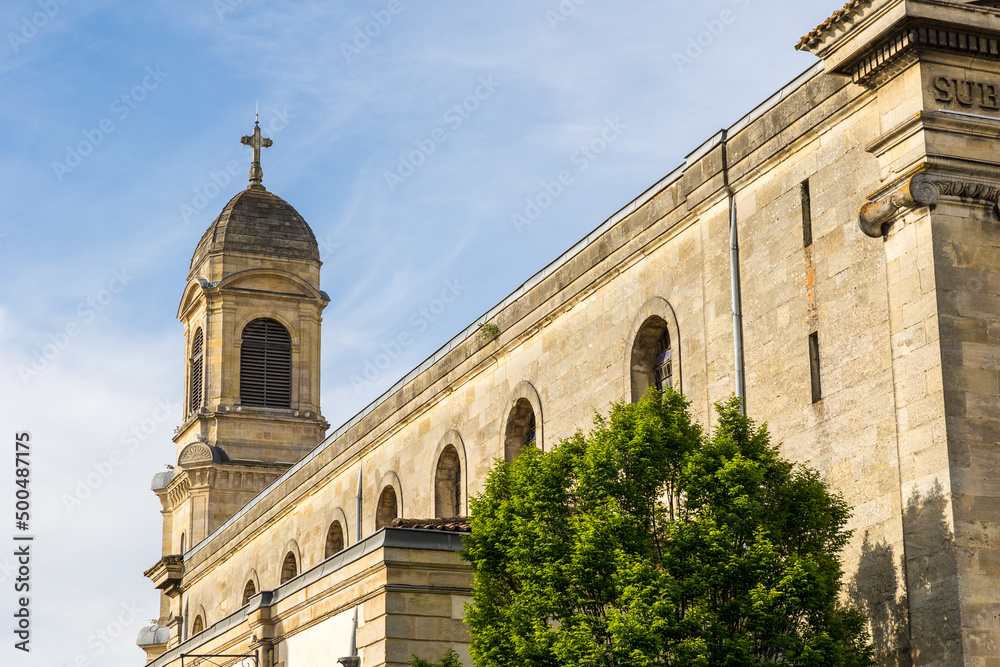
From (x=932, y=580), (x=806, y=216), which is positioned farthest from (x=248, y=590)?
(x=932, y=580)

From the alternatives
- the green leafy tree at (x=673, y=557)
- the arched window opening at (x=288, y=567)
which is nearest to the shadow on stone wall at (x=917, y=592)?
the green leafy tree at (x=673, y=557)

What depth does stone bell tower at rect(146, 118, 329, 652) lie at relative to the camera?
55250 mm

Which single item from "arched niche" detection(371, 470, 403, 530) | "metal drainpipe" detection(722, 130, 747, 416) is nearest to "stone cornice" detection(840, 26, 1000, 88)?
"metal drainpipe" detection(722, 130, 747, 416)

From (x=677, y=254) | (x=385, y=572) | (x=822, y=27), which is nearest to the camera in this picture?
(x=822, y=27)

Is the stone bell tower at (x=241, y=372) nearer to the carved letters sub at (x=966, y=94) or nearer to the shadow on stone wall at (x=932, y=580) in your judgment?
the carved letters sub at (x=966, y=94)

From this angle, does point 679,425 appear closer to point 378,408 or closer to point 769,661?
point 769,661

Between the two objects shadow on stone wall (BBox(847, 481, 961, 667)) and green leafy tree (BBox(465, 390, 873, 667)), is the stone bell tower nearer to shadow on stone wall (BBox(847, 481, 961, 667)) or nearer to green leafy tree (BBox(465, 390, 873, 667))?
green leafy tree (BBox(465, 390, 873, 667))

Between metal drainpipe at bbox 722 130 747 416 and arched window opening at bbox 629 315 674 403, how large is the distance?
2.88 meters

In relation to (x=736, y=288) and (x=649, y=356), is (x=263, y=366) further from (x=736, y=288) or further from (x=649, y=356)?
(x=736, y=288)

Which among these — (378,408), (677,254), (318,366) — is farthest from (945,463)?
(318,366)

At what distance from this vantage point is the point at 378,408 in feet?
130

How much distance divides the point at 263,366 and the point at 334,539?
1571 centimetres

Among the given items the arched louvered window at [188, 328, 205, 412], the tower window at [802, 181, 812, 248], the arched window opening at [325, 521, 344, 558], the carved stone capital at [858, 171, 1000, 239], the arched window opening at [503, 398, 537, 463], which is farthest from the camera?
the arched louvered window at [188, 328, 205, 412]

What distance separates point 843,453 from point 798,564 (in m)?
3.32
